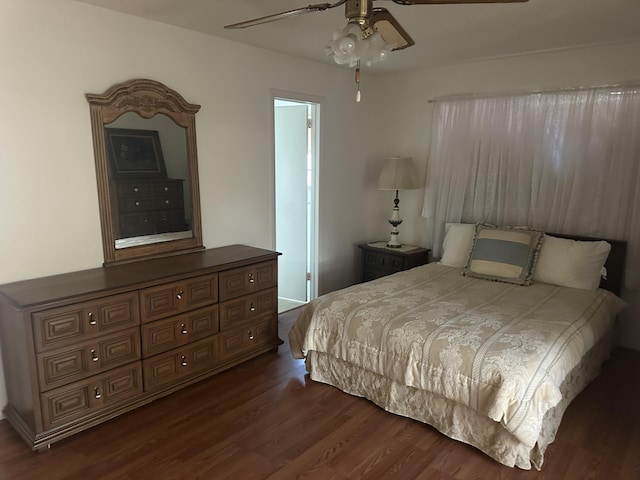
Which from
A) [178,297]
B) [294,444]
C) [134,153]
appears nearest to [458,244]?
[294,444]

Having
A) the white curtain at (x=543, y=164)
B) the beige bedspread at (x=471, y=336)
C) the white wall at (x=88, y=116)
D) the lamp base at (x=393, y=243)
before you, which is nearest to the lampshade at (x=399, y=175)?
the white curtain at (x=543, y=164)

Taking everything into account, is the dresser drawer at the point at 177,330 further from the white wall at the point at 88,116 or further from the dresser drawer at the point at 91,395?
the white wall at the point at 88,116

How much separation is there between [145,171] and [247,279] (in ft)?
3.24

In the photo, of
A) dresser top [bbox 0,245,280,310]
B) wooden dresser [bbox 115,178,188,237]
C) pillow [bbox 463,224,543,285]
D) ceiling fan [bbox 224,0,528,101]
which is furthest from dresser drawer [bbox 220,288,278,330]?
ceiling fan [bbox 224,0,528,101]

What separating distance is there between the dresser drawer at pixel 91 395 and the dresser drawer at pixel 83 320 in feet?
0.80

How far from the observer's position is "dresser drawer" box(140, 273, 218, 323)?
2559 millimetres

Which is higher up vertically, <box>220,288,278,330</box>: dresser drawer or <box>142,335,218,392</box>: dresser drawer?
<box>220,288,278,330</box>: dresser drawer

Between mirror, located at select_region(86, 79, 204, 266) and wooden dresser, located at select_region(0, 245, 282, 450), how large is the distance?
15 centimetres

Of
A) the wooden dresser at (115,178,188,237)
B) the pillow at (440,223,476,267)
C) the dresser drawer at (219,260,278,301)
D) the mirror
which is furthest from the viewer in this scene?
the pillow at (440,223,476,267)

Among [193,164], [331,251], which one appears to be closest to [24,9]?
[193,164]

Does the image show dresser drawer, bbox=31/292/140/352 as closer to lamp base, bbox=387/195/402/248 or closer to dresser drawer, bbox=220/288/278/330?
dresser drawer, bbox=220/288/278/330

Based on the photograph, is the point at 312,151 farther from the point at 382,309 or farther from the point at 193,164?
the point at 382,309

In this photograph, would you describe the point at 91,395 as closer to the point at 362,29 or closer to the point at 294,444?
the point at 294,444

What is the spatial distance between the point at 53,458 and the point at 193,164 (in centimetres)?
194
